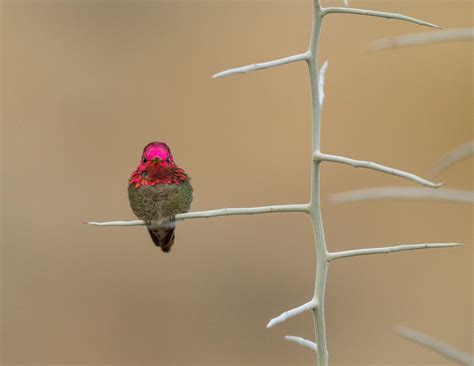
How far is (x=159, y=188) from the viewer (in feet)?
7.43

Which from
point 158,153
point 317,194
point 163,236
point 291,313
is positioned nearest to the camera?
point 291,313

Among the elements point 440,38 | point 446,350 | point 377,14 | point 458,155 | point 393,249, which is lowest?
point 446,350

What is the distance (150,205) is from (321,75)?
1.01 metres

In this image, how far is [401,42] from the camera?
0.84 m

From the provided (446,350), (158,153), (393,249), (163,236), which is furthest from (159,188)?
(446,350)

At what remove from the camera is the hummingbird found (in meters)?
2.25

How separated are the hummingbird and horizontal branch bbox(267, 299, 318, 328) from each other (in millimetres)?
1189

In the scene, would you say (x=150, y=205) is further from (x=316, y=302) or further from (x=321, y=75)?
(x=316, y=302)

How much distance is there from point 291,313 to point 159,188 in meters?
1.35

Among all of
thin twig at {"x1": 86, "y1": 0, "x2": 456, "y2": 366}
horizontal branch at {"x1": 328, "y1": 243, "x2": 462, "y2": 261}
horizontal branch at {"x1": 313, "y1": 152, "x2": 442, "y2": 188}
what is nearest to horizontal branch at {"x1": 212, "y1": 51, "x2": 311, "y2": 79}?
thin twig at {"x1": 86, "y1": 0, "x2": 456, "y2": 366}

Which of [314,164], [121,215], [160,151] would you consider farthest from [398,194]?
[121,215]

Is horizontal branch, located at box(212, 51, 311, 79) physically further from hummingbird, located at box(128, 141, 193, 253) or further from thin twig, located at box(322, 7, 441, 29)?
hummingbird, located at box(128, 141, 193, 253)

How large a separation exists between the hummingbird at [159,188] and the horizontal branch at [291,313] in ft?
3.90

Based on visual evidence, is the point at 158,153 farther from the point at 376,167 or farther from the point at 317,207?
the point at 376,167
